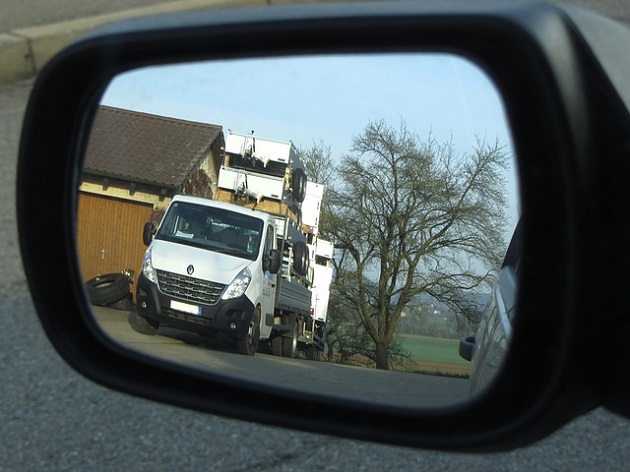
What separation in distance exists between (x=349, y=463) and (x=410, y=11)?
116 inches

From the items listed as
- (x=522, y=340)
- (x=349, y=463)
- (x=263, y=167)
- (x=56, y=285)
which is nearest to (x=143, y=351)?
(x=56, y=285)

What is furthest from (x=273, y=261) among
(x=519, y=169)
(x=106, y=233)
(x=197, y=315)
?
(x=519, y=169)

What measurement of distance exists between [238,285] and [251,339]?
3.7 inches

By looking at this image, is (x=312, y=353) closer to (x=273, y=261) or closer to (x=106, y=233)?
(x=273, y=261)

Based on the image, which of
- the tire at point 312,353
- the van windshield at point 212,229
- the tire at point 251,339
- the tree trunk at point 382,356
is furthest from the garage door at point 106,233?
the tree trunk at point 382,356

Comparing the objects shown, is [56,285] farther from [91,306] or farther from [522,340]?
[522,340]

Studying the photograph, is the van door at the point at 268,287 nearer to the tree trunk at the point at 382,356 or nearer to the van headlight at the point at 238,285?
the van headlight at the point at 238,285

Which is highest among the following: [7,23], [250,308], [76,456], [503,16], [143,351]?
[7,23]

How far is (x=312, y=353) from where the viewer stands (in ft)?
4.92

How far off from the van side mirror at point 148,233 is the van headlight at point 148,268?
0.02 meters

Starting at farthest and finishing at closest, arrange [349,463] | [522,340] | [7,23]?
[7,23]
[349,463]
[522,340]

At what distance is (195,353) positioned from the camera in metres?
1.58

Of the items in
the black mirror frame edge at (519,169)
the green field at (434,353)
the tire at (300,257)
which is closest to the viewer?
the black mirror frame edge at (519,169)

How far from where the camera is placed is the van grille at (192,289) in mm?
1524
